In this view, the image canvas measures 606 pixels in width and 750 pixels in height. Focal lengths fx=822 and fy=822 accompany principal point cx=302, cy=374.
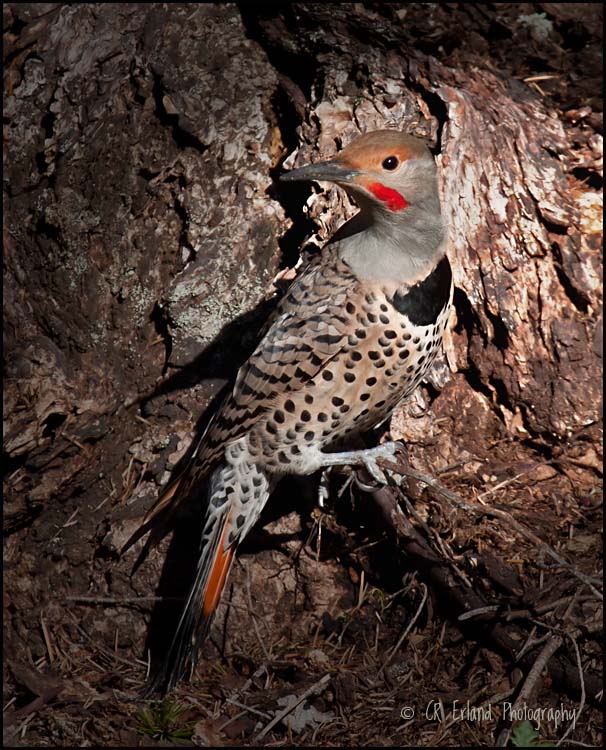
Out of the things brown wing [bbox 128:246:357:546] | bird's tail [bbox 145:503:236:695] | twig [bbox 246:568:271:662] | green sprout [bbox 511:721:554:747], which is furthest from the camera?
twig [bbox 246:568:271:662]

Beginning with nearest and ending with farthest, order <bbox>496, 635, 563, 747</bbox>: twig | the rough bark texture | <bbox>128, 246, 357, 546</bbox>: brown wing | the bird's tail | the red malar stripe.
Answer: <bbox>496, 635, 563, 747</bbox>: twig → the red malar stripe → <bbox>128, 246, 357, 546</bbox>: brown wing → the bird's tail → the rough bark texture

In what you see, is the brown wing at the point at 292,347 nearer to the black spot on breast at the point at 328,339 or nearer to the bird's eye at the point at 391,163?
the black spot on breast at the point at 328,339

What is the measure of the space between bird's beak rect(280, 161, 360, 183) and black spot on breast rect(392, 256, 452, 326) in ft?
1.52

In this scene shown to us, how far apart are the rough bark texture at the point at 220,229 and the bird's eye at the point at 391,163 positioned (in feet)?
1.88

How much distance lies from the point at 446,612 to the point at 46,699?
5.15 ft

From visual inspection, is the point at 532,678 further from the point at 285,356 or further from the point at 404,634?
the point at 285,356

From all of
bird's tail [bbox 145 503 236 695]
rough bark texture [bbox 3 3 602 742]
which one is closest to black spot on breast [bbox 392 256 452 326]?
rough bark texture [bbox 3 3 602 742]

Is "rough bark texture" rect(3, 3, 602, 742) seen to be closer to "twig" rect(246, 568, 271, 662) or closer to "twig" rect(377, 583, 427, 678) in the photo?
"twig" rect(246, 568, 271, 662)

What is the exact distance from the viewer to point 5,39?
385 cm

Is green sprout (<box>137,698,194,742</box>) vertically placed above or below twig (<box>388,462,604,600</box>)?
below

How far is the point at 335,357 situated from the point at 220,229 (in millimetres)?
991

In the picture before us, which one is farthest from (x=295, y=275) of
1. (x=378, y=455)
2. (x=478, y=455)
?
(x=478, y=455)

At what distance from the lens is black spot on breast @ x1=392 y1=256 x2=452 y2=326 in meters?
2.98

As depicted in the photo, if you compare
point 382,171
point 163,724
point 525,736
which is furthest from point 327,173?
point 163,724
